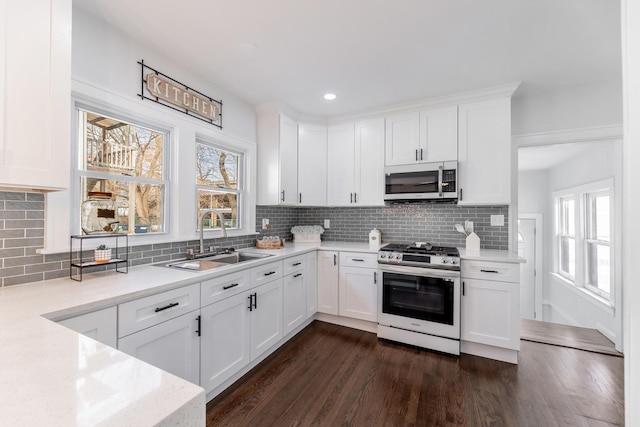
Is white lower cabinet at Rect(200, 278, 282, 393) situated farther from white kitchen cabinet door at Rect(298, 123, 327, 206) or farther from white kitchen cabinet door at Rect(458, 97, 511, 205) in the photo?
white kitchen cabinet door at Rect(458, 97, 511, 205)

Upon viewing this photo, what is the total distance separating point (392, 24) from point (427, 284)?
2.21 meters

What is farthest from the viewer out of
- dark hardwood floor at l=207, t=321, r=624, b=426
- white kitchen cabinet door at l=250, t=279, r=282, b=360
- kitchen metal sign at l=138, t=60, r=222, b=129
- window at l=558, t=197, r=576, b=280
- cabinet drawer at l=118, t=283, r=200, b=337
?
window at l=558, t=197, r=576, b=280

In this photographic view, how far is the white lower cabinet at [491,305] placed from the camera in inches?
97.7

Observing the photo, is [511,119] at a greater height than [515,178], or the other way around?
[511,119]

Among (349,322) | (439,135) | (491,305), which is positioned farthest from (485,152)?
(349,322)

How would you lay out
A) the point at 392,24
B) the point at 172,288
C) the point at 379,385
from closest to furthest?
the point at 172,288 < the point at 392,24 < the point at 379,385

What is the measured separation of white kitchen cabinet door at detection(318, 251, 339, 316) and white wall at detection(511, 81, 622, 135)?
248 centimetres

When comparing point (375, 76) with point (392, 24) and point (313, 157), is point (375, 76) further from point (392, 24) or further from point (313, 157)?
point (313, 157)

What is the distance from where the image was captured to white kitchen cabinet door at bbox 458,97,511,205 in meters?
2.80

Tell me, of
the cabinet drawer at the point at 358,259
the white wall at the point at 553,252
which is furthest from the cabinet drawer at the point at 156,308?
the white wall at the point at 553,252

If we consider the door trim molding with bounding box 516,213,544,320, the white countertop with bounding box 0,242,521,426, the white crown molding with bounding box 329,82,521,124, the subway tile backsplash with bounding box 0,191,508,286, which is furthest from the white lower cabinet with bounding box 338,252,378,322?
the door trim molding with bounding box 516,213,544,320

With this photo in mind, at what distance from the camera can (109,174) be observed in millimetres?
1997

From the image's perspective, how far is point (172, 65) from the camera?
7.63 feet

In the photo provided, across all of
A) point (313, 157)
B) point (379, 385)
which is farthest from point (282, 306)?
point (313, 157)
